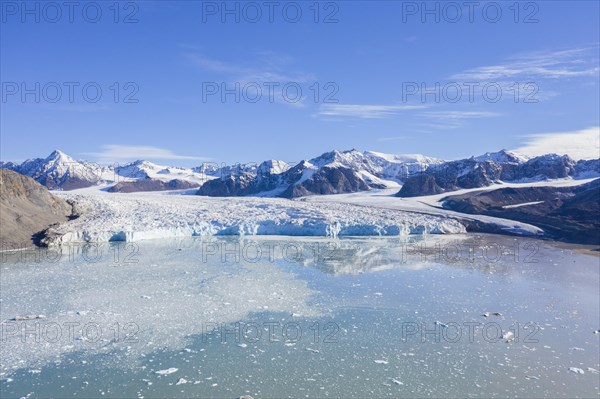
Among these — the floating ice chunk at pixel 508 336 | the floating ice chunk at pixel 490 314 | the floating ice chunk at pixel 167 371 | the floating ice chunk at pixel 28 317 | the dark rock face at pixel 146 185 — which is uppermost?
the dark rock face at pixel 146 185

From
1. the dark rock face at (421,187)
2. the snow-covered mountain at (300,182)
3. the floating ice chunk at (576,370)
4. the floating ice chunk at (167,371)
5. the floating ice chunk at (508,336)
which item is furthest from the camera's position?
the snow-covered mountain at (300,182)

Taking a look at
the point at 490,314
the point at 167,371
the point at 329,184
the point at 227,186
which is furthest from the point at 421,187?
the point at 167,371

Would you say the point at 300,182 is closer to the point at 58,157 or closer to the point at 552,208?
the point at 552,208

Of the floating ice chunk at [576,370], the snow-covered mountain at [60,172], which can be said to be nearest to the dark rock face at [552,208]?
the floating ice chunk at [576,370]

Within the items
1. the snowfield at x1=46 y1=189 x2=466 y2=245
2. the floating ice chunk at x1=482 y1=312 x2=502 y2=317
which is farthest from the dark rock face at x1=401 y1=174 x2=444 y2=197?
the floating ice chunk at x1=482 y1=312 x2=502 y2=317

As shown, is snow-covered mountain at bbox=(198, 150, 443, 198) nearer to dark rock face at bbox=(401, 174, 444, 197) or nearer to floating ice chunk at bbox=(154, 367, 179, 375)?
dark rock face at bbox=(401, 174, 444, 197)

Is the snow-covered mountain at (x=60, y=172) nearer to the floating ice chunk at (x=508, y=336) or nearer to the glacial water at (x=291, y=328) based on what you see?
the glacial water at (x=291, y=328)
